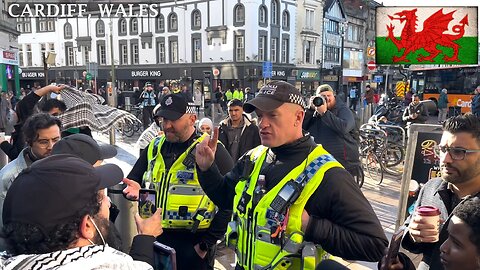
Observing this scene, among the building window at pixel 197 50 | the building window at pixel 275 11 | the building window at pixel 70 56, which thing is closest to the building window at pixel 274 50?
the building window at pixel 275 11

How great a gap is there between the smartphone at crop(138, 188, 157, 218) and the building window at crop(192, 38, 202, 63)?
122ft

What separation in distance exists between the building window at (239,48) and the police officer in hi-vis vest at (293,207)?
35.0 metres

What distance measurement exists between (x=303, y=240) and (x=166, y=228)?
1.53 m

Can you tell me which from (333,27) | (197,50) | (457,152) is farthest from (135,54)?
(457,152)

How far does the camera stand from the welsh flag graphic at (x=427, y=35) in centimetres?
421

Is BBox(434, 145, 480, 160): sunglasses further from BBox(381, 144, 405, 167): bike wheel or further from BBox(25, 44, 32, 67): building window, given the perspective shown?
BBox(25, 44, 32, 67): building window

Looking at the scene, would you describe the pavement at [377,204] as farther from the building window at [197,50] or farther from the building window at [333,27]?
the building window at [333,27]

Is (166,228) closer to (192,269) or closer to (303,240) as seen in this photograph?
(192,269)

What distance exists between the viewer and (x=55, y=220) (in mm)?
1485

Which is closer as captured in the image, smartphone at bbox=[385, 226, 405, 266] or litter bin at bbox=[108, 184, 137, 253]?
smartphone at bbox=[385, 226, 405, 266]

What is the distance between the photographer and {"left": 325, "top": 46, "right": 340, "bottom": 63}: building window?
46.5m

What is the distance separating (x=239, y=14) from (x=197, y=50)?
534 centimetres

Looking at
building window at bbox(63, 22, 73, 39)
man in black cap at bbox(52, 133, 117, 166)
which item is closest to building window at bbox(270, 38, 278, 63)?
building window at bbox(63, 22, 73, 39)

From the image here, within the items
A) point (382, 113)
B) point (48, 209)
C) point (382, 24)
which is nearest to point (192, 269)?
point (48, 209)
